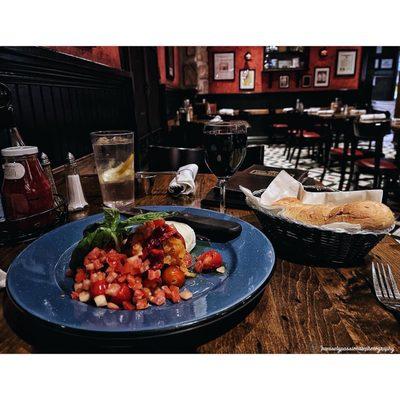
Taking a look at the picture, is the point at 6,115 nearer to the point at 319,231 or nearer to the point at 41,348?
the point at 41,348

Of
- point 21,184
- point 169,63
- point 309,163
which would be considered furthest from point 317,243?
point 169,63

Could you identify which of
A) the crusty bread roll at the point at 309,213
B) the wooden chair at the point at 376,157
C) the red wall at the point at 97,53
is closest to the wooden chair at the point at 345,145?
the wooden chair at the point at 376,157

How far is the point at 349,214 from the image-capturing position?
0.73 m

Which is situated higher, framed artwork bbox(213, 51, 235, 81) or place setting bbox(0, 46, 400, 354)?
framed artwork bbox(213, 51, 235, 81)

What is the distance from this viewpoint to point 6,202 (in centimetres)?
90

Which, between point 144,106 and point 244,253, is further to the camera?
point 144,106

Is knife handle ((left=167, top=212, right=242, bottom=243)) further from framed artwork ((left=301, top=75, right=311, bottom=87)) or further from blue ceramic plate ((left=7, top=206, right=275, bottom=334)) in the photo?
framed artwork ((left=301, top=75, right=311, bottom=87))

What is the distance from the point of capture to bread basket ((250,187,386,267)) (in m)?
0.67

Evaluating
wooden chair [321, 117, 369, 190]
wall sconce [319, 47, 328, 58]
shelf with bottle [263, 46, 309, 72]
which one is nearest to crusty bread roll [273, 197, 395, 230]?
wooden chair [321, 117, 369, 190]

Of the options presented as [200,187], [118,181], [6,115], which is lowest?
[200,187]

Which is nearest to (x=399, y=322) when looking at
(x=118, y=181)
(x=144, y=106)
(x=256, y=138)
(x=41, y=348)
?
(x=41, y=348)

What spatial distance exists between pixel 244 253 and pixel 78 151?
198 cm

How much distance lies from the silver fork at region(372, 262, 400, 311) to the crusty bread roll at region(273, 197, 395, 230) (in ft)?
0.31

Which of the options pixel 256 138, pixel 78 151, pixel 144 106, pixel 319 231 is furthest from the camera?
pixel 256 138
